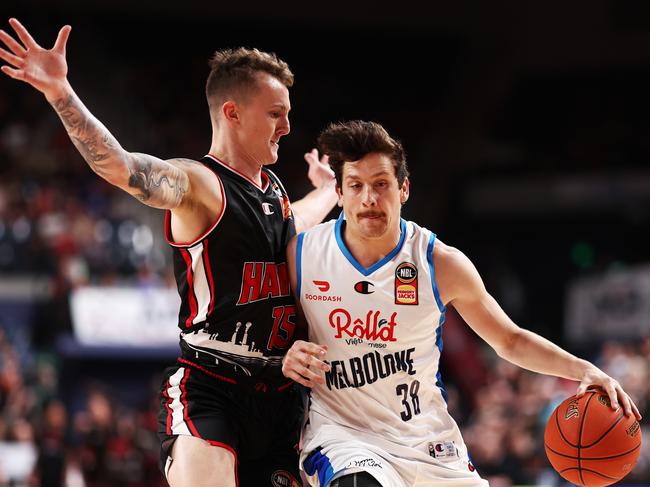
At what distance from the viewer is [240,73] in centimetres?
447

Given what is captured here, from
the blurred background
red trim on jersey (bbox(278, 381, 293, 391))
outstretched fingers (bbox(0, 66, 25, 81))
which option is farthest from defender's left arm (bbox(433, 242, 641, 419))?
the blurred background

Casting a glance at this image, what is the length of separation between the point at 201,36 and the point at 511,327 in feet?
58.6

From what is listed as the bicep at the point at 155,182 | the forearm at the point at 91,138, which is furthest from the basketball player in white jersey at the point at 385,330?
the forearm at the point at 91,138

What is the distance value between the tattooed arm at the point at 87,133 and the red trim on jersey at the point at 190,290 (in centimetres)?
26

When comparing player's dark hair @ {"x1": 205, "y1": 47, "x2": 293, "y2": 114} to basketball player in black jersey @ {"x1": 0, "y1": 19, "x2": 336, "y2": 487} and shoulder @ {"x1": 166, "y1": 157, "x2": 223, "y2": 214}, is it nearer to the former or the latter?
basketball player in black jersey @ {"x1": 0, "y1": 19, "x2": 336, "y2": 487}

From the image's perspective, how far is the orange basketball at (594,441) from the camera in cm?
416

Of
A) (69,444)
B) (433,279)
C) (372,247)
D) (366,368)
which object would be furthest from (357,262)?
(69,444)

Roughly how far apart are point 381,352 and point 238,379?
2.17 ft

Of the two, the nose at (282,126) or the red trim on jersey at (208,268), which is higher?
the nose at (282,126)

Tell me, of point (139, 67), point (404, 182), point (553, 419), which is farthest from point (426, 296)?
point (139, 67)

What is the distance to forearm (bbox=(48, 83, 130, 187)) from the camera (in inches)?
147

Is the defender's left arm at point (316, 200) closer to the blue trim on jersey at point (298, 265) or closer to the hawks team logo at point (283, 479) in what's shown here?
the blue trim on jersey at point (298, 265)

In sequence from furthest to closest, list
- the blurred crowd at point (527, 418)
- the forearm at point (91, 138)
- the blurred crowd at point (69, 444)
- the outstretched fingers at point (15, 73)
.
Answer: the blurred crowd at point (69, 444) < the blurred crowd at point (527, 418) < the forearm at point (91, 138) < the outstretched fingers at point (15, 73)

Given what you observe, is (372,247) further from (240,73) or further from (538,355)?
(240,73)
